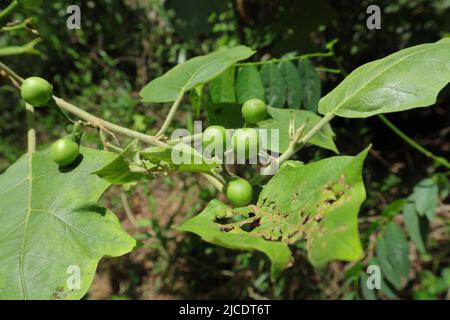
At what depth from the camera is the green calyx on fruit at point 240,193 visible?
150cm

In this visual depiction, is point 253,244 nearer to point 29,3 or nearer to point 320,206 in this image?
point 320,206

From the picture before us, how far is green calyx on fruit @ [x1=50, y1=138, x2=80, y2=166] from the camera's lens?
1838mm

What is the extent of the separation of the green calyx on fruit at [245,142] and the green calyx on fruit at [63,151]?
2.28ft

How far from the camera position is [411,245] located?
4082mm

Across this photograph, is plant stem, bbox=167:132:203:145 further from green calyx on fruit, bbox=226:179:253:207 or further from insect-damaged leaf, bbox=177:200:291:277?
insect-damaged leaf, bbox=177:200:291:277

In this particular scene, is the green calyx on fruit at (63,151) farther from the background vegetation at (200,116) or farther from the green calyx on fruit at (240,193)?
the background vegetation at (200,116)

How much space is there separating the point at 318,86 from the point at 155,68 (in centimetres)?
274

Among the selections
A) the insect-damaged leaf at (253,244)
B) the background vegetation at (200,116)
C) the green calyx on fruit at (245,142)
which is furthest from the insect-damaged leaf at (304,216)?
the background vegetation at (200,116)

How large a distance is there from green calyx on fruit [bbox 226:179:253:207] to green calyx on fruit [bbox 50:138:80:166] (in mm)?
718

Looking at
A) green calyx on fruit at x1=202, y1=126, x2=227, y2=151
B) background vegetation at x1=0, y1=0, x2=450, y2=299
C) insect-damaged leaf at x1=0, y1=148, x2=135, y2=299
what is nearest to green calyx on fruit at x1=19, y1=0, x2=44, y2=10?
insect-damaged leaf at x1=0, y1=148, x2=135, y2=299

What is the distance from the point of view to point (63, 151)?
1837 millimetres

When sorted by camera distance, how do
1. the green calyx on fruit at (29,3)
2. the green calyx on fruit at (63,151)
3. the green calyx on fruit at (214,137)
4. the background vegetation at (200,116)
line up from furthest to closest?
the background vegetation at (200,116), the green calyx on fruit at (29,3), the green calyx on fruit at (63,151), the green calyx on fruit at (214,137)

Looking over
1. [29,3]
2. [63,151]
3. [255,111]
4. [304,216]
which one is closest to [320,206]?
[304,216]

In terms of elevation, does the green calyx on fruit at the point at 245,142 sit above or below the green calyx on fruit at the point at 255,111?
below
